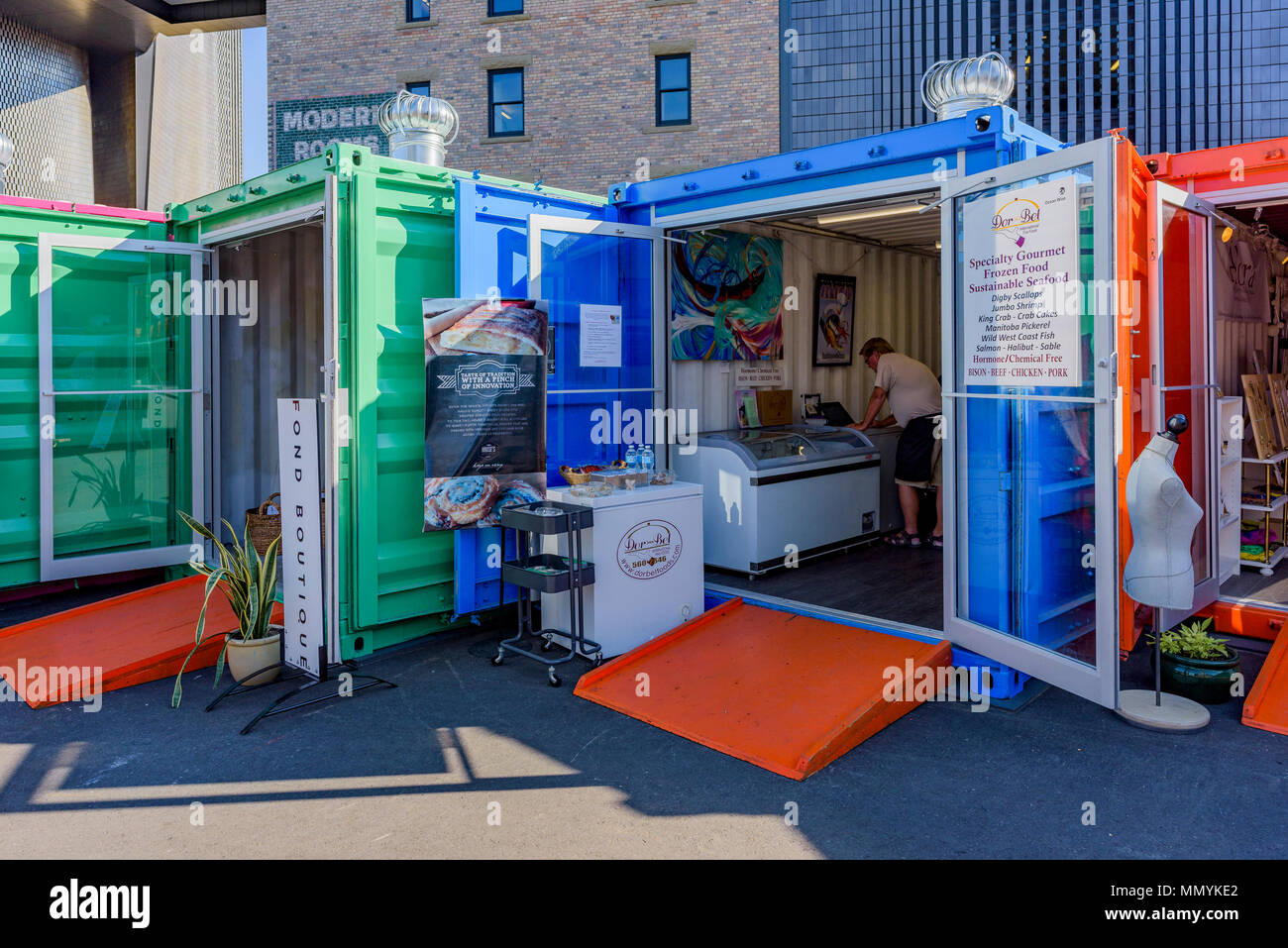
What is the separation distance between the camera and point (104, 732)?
4465mm

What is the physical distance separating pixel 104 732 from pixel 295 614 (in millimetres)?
1003

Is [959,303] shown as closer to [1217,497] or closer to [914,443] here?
[1217,497]

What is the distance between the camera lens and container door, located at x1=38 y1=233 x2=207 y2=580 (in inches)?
265

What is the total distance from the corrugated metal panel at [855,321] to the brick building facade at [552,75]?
35.6 feet

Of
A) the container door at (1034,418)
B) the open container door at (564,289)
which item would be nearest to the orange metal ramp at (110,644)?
the open container door at (564,289)

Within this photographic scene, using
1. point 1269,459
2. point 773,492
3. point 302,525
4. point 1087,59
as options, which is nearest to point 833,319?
point 773,492

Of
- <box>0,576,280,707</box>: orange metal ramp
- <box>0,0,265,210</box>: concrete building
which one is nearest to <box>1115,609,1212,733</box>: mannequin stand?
<box>0,576,280,707</box>: orange metal ramp

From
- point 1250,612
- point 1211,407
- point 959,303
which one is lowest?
point 1250,612

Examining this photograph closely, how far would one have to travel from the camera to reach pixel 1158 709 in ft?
14.8

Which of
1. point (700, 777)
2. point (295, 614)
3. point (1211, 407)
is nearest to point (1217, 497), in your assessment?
point (1211, 407)

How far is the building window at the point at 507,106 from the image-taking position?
21.2 m

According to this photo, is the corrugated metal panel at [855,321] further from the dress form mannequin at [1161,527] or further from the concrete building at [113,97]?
the concrete building at [113,97]

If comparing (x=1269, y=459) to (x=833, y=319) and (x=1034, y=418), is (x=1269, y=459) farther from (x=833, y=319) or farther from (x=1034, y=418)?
(x=833, y=319)

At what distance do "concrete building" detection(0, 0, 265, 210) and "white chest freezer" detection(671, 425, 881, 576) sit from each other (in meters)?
14.0
